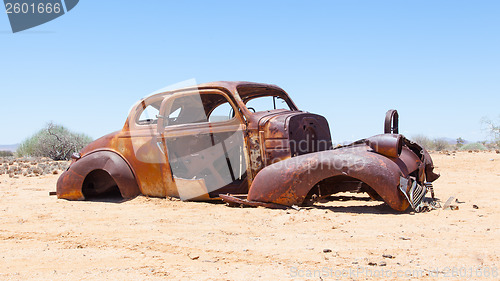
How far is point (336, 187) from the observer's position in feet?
16.3

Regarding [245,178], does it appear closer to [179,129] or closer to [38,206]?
[179,129]

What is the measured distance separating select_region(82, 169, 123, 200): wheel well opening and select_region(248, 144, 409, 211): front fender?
9.35 ft

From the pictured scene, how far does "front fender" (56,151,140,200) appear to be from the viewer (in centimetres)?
612

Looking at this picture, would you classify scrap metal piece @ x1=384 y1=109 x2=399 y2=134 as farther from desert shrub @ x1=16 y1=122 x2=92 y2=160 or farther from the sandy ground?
desert shrub @ x1=16 y1=122 x2=92 y2=160

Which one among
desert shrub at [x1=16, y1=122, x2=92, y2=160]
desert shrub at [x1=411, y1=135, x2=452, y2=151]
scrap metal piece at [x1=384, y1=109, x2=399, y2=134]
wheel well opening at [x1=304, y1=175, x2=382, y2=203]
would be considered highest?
scrap metal piece at [x1=384, y1=109, x2=399, y2=134]

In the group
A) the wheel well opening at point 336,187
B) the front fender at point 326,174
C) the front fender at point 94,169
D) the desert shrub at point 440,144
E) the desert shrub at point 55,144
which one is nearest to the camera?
the front fender at point 326,174

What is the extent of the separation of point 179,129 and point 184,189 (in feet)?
2.74

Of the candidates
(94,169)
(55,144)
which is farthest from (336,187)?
(55,144)

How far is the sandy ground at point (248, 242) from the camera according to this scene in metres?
2.77

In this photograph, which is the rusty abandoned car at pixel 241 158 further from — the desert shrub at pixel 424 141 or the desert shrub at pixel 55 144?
the desert shrub at pixel 424 141

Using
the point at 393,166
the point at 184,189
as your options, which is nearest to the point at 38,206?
the point at 184,189

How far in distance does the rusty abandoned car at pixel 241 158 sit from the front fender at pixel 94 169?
0.05ft

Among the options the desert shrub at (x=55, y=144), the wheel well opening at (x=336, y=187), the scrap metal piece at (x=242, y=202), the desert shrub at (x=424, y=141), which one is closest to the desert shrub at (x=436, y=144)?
the desert shrub at (x=424, y=141)

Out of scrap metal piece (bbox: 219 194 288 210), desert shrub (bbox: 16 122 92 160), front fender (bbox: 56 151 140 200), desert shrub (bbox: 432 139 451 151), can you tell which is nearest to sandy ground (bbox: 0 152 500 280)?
scrap metal piece (bbox: 219 194 288 210)
